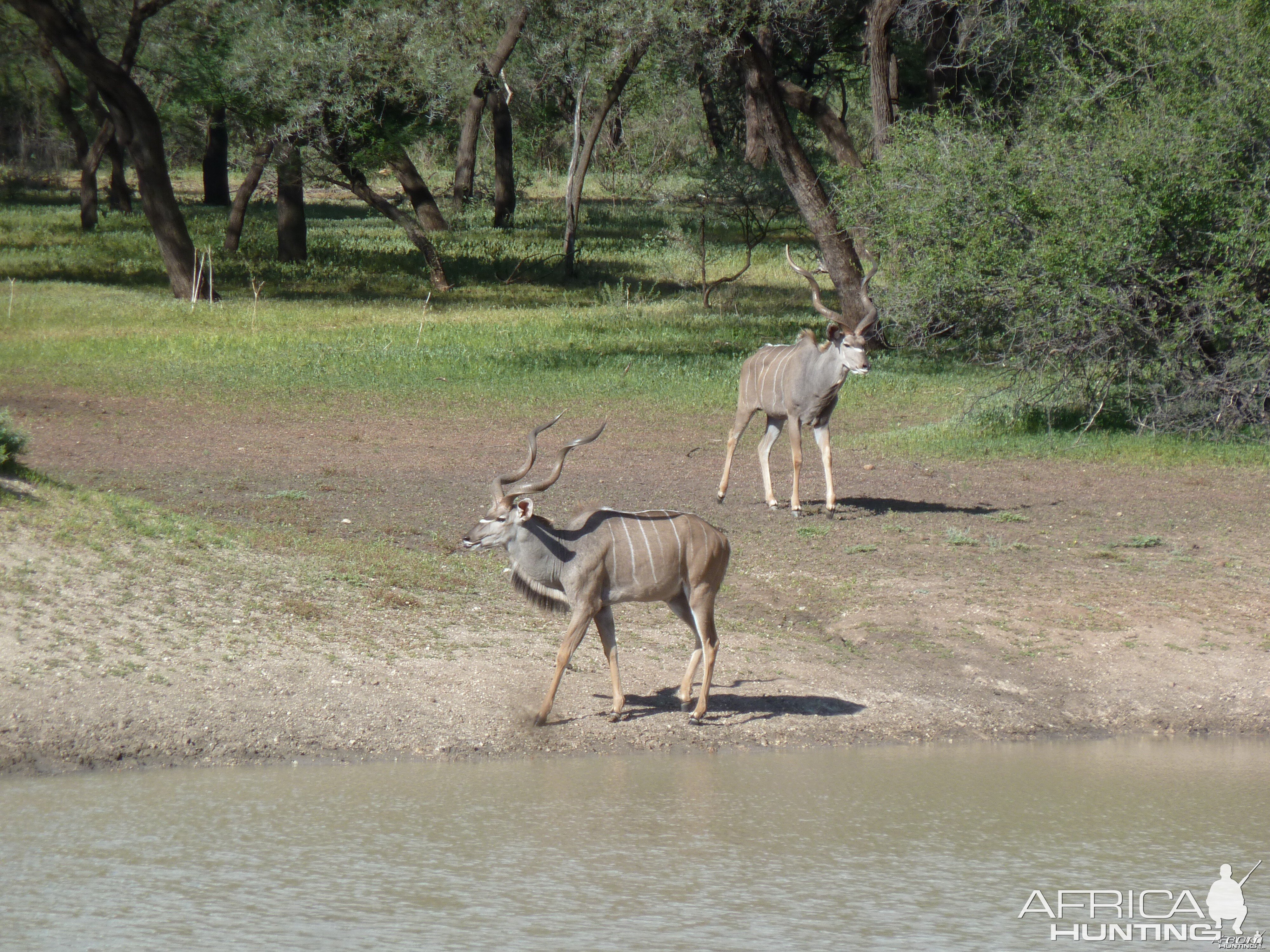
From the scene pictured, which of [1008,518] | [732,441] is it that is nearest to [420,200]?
[732,441]

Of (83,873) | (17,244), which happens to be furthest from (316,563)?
(17,244)

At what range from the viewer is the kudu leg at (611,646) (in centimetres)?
736

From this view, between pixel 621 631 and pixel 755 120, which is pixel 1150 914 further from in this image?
pixel 755 120

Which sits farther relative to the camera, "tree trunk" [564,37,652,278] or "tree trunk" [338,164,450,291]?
"tree trunk" [564,37,652,278]

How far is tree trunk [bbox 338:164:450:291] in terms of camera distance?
28.0 m

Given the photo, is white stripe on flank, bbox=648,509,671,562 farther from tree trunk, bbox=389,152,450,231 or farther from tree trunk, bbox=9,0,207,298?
tree trunk, bbox=389,152,450,231

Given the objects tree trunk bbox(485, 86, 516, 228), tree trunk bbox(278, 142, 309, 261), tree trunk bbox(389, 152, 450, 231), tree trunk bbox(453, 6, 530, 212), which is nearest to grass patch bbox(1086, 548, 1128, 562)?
tree trunk bbox(453, 6, 530, 212)

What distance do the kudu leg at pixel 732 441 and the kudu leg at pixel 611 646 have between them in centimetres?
559

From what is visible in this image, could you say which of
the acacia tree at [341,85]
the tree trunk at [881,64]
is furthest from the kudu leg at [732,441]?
the acacia tree at [341,85]

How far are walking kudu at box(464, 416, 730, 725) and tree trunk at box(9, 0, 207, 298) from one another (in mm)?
19621

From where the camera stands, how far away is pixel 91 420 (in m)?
16.4

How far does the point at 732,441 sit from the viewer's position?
13.2m

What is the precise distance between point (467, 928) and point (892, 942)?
58.9 inches

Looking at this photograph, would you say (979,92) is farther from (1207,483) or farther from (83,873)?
(83,873)
